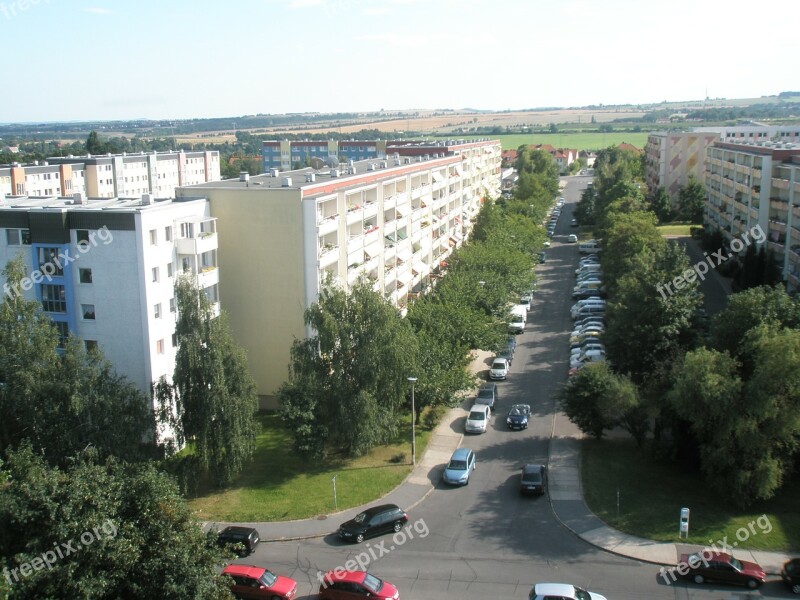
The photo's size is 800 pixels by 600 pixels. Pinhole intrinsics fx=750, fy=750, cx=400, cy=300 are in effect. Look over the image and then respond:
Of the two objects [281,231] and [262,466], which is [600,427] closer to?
[262,466]

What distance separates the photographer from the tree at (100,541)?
1697 cm

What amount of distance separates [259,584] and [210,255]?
1779 centimetres

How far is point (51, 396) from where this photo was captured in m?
25.7

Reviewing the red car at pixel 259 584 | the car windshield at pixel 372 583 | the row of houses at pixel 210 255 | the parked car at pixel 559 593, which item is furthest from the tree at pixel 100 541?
the row of houses at pixel 210 255

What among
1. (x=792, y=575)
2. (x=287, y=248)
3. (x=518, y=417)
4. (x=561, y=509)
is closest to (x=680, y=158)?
(x=518, y=417)

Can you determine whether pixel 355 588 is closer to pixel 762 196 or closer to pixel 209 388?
pixel 209 388

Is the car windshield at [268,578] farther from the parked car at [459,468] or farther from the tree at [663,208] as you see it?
the tree at [663,208]

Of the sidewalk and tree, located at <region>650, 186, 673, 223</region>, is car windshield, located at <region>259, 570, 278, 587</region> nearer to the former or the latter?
the sidewalk

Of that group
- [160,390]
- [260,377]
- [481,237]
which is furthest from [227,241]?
[481,237]

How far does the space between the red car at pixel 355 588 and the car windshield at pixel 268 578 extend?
55.5 inches

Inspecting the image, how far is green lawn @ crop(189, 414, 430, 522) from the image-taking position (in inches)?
1080

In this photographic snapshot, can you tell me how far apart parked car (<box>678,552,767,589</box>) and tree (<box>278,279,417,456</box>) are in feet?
42.1

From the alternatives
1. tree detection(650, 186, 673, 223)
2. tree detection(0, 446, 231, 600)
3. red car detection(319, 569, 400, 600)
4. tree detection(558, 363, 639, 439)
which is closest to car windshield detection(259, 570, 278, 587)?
red car detection(319, 569, 400, 600)

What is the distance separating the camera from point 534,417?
3581 centimetres
